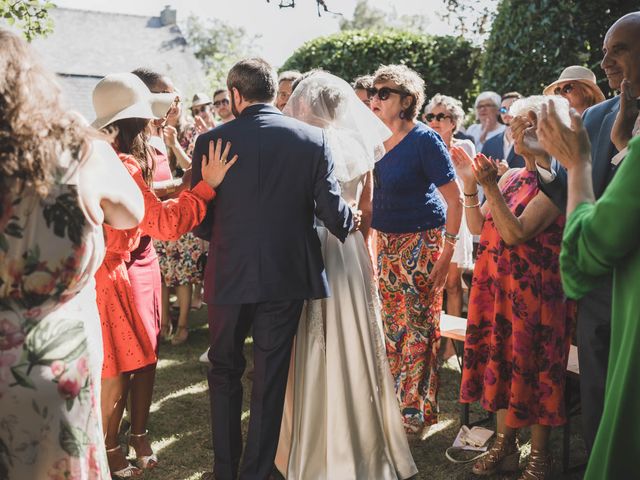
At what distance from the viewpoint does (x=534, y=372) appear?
3451 mm

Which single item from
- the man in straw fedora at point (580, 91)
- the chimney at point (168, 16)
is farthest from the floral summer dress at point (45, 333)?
the chimney at point (168, 16)

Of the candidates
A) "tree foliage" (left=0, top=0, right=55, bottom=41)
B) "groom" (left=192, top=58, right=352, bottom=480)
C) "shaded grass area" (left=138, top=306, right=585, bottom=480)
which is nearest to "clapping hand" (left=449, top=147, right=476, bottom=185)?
"groom" (left=192, top=58, right=352, bottom=480)

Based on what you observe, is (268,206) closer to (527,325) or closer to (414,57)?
(527,325)

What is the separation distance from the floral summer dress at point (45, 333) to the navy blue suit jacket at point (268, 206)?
1182mm

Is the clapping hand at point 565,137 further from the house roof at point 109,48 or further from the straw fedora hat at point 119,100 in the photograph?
the house roof at point 109,48

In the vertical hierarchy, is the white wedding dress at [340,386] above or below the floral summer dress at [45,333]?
below

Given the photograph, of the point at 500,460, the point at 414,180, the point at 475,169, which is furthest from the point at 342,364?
the point at 414,180

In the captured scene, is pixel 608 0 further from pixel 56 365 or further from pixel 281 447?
pixel 56 365

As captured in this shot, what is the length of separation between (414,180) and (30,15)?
258 cm

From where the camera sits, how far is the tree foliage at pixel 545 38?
6.93m

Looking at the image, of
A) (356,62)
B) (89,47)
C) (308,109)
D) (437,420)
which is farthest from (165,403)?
(89,47)

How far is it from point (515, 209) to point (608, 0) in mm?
4563

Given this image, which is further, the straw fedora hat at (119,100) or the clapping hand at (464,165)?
the clapping hand at (464,165)

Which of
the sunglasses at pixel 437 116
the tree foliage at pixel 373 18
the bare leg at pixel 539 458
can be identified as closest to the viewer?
the bare leg at pixel 539 458
